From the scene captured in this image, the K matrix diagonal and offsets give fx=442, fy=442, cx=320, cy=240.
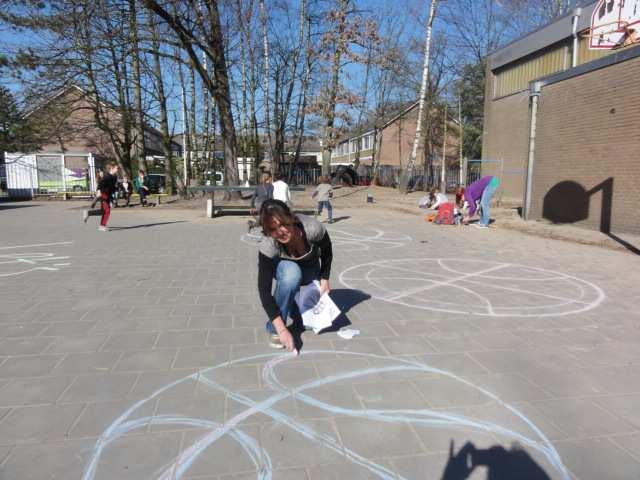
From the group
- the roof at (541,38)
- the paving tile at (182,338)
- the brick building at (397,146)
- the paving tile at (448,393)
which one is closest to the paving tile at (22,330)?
the paving tile at (182,338)

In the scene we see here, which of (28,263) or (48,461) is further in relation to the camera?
(28,263)

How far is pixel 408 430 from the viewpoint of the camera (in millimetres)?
2586

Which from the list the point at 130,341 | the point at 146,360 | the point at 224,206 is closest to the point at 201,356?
the point at 146,360

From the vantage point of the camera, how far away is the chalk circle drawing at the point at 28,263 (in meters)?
6.87

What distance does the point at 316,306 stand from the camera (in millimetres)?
3906

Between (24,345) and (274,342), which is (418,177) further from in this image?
(24,345)

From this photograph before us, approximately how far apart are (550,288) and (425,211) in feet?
35.4

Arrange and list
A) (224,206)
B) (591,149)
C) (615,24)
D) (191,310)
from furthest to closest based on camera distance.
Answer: (224,206), (591,149), (615,24), (191,310)

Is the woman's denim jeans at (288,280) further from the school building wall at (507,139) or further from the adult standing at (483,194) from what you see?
the school building wall at (507,139)

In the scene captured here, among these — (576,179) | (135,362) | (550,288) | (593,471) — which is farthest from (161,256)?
(576,179)

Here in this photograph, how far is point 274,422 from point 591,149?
11.6 m

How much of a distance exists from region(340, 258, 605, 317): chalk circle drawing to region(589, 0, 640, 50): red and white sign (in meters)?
6.06

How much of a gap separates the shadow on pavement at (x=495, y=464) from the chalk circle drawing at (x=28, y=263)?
21.8ft

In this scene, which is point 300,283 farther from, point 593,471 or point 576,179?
point 576,179
